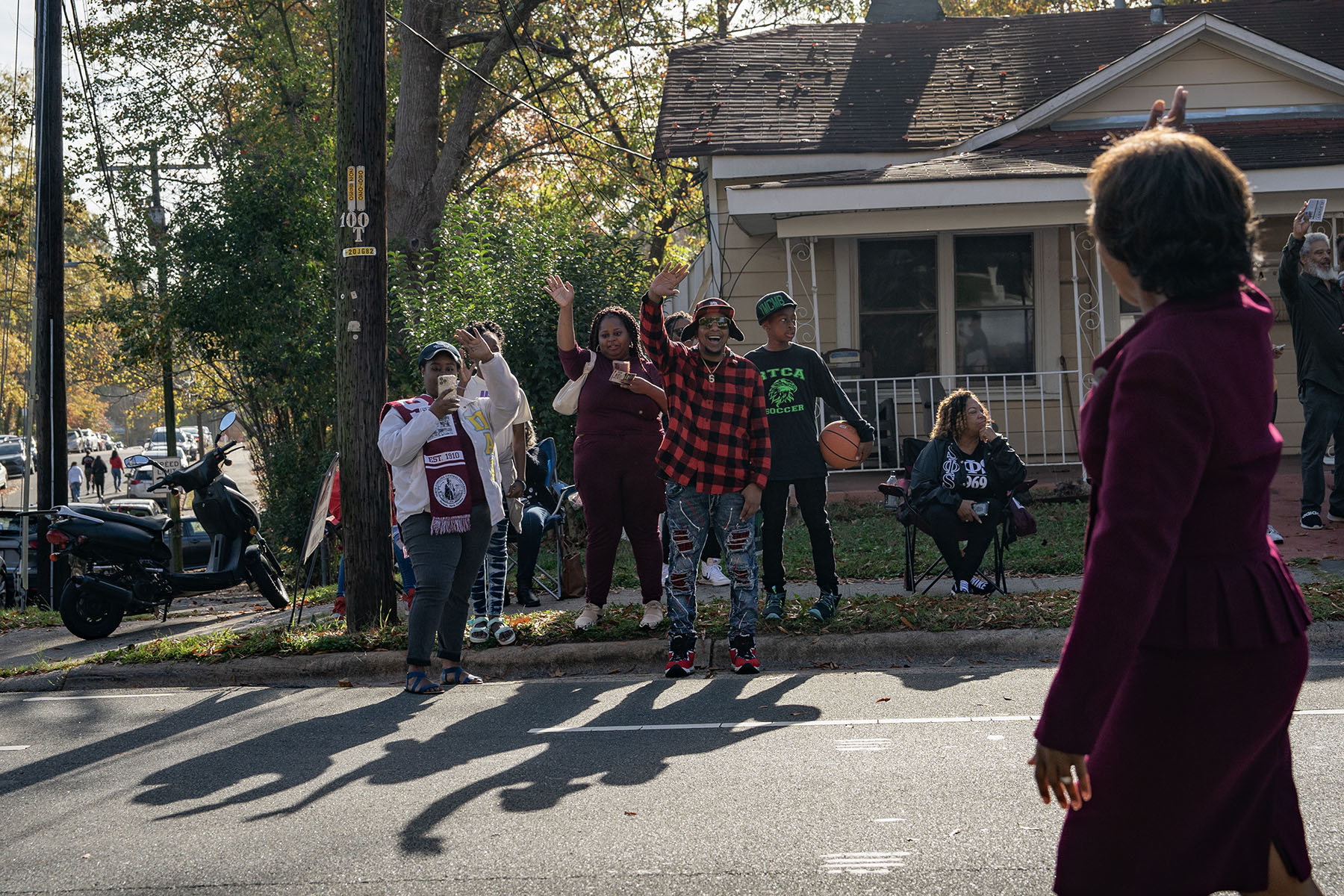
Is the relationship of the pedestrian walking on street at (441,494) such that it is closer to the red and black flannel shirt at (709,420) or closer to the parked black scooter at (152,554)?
the red and black flannel shirt at (709,420)

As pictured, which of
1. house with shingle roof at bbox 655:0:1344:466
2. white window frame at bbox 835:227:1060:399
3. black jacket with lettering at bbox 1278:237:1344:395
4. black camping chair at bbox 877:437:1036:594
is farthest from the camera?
white window frame at bbox 835:227:1060:399

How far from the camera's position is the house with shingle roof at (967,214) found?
546 inches

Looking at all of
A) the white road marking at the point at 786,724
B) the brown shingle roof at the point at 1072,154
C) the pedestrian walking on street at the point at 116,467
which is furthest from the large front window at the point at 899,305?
the pedestrian walking on street at the point at 116,467

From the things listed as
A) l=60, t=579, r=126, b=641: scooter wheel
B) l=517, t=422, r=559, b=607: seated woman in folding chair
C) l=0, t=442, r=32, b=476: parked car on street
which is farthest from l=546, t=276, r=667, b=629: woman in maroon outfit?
l=0, t=442, r=32, b=476: parked car on street

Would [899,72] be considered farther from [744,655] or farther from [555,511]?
[744,655]

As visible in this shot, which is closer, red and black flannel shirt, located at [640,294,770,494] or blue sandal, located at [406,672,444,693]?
red and black flannel shirt, located at [640,294,770,494]

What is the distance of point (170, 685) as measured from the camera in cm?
810

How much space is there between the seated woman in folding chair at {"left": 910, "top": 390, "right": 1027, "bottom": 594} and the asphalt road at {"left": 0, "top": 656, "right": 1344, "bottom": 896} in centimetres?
180

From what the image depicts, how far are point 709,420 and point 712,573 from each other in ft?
11.2

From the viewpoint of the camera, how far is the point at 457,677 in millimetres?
7430

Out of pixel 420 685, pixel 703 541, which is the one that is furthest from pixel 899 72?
pixel 420 685

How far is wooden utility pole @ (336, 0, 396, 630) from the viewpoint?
28.1ft

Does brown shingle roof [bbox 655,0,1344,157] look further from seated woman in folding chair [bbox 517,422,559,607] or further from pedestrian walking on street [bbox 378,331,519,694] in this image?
pedestrian walking on street [bbox 378,331,519,694]

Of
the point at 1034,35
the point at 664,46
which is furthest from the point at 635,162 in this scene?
the point at 1034,35
